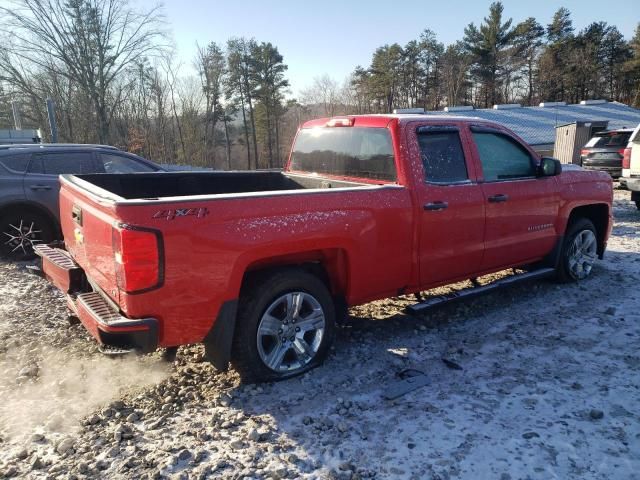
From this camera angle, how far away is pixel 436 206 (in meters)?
3.89

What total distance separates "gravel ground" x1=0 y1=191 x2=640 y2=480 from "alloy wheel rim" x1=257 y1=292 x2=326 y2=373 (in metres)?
0.16

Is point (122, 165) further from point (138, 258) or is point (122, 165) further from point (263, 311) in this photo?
point (138, 258)

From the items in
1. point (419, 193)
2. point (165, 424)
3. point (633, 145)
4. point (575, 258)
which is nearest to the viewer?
point (165, 424)

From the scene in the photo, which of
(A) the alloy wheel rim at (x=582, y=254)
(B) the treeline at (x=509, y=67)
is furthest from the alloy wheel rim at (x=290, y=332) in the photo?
(B) the treeline at (x=509, y=67)

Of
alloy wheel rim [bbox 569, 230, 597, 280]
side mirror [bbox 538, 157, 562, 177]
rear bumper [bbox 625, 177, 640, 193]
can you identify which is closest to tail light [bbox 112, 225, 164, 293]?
side mirror [bbox 538, 157, 562, 177]

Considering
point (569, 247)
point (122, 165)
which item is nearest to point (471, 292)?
point (569, 247)

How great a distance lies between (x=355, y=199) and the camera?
3430mm

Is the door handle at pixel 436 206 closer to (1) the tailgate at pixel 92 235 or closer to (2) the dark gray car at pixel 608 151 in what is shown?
(1) the tailgate at pixel 92 235

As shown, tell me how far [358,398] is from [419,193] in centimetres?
170

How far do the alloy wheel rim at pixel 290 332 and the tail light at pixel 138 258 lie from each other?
89cm

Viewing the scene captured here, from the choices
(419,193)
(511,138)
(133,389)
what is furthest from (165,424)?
(511,138)

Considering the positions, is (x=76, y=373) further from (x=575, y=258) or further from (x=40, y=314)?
(x=575, y=258)

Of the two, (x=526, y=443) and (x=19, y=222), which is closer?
(x=526, y=443)

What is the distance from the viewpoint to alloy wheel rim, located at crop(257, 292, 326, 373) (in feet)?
10.8
